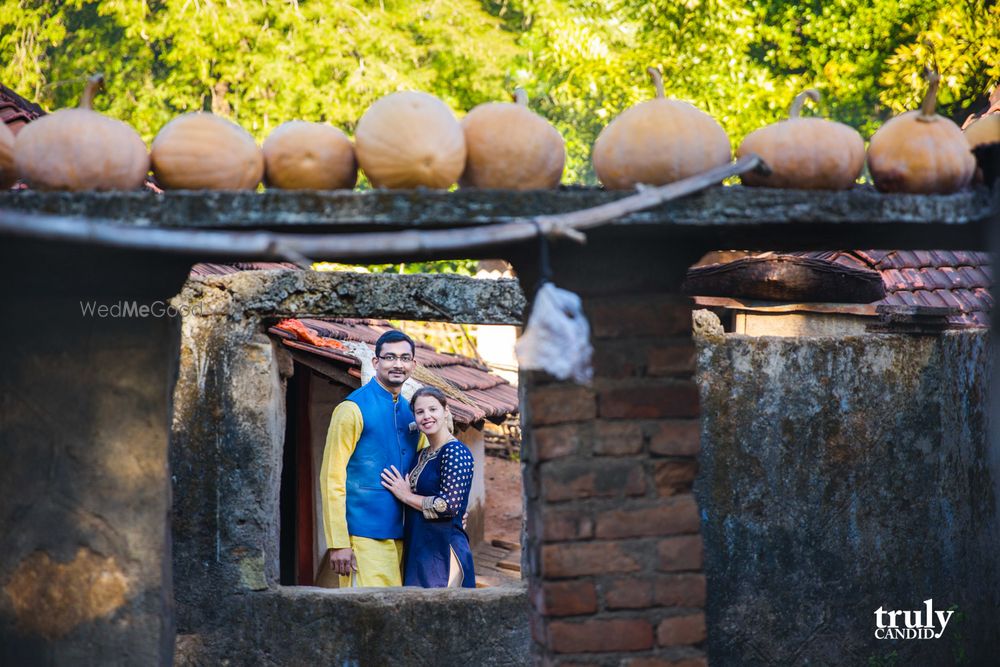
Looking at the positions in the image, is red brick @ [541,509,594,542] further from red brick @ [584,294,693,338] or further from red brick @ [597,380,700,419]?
red brick @ [584,294,693,338]

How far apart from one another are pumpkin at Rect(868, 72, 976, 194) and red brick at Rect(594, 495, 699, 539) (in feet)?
3.74

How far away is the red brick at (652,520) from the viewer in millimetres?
3455

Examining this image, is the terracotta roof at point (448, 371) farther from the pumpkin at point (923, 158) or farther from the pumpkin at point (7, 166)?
the pumpkin at point (923, 158)

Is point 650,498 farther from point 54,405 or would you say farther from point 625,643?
point 54,405

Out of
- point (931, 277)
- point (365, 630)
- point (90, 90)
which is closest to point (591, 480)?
point (90, 90)

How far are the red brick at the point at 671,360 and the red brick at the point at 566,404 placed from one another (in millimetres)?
217

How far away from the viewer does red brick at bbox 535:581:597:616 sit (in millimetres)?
3434

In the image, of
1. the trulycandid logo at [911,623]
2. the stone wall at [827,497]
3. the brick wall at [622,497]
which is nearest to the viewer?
the brick wall at [622,497]

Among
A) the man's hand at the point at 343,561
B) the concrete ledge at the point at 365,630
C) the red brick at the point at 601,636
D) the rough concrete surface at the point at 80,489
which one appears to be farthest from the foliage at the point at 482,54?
the rough concrete surface at the point at 80,489

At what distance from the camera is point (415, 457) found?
21.5ft

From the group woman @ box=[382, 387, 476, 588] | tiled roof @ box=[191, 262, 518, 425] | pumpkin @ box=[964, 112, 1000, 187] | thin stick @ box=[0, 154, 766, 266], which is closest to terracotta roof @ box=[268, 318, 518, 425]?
tiled roof @ box=[191, 262, 518, 425]

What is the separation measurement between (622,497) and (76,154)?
187 centimetres

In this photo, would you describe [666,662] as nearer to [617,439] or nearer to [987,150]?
[617,439]
